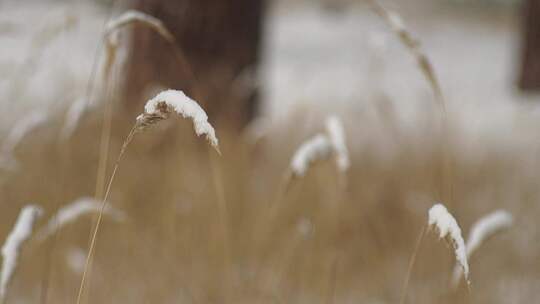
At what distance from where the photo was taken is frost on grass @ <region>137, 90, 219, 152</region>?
→ 472 millimetres

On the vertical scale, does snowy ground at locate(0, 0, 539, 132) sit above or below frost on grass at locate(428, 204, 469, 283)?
above

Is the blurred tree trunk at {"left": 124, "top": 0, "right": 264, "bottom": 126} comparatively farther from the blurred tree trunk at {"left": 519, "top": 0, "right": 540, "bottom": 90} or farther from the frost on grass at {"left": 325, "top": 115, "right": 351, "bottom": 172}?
the blurred tree trunk at {"left": 519, "top": 0, "right": 540, "bottom": 90}

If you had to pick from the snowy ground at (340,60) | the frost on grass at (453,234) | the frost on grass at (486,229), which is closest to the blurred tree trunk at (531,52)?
the snowy ground at (340,60)

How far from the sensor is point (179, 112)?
1.59 ft

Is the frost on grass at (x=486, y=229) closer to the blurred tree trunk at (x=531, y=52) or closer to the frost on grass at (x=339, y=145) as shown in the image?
the frost on grass at (x=339, y=145)

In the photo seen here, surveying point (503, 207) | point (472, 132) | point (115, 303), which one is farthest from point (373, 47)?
point (472, 132)

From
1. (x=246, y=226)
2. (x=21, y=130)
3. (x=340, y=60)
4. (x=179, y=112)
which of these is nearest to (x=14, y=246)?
(x=179, y=112)

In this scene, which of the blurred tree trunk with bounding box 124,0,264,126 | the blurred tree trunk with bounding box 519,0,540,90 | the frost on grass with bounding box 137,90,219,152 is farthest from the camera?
the blurred tree trunk with bounding box 519,0,540,90

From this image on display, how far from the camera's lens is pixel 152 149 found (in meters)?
2.05

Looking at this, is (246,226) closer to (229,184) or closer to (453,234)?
(229,184)

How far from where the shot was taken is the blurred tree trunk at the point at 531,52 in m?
4.25

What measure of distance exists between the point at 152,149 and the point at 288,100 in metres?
1.94

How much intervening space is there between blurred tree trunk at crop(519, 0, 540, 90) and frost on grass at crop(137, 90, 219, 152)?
4.04 metres

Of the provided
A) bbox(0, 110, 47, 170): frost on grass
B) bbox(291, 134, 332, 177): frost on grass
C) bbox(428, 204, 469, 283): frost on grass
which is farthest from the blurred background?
bbox(428, 204, 469, 283): frost on grass
